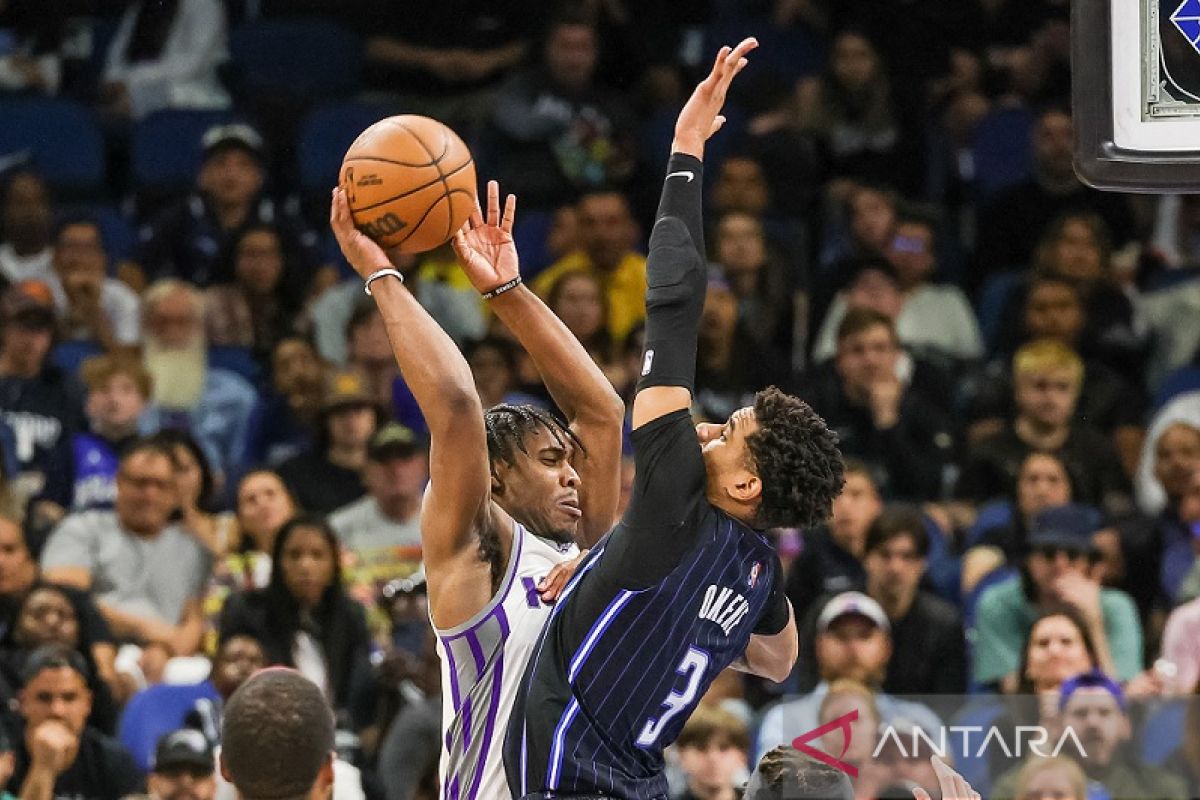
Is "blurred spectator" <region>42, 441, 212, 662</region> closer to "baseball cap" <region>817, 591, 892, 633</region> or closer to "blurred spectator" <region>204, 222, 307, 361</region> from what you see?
"blurred spectator" <region>204, 222, 307, 361</region>

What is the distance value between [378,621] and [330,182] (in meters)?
3.96

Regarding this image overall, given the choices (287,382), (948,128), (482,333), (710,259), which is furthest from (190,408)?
(948,128)

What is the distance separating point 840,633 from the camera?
336 inches

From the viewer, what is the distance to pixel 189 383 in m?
11.2

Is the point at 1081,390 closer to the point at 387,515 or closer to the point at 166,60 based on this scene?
the point at 387,515

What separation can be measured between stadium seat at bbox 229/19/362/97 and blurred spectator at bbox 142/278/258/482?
8.02 ft

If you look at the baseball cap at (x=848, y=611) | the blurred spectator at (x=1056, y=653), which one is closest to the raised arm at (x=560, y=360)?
the baseball cap at (x=848, y=611)

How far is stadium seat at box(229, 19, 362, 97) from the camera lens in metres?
13.4

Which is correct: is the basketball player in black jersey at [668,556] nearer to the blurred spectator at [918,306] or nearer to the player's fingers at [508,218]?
the player's fingers at [508,218]

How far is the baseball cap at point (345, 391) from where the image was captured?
10602 millimetres

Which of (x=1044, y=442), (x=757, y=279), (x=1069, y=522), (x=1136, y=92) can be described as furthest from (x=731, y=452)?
(x=757, y=279)

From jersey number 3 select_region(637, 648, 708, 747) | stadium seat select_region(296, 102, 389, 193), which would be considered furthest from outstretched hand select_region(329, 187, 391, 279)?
stadium seat select_region(296, 102, 389, 193)

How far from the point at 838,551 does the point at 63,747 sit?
3399 millimetres

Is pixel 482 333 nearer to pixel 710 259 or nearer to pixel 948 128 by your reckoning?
pixel 710 259
